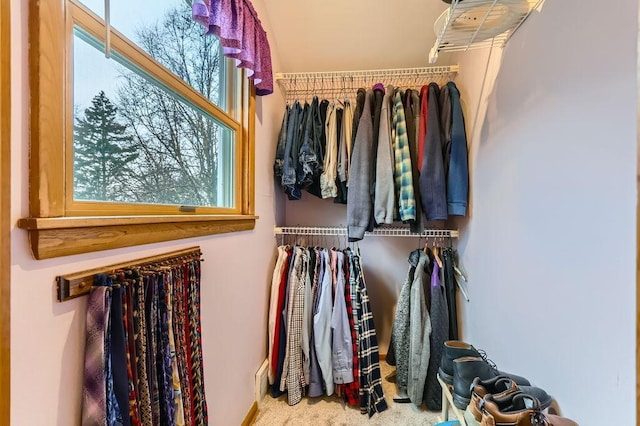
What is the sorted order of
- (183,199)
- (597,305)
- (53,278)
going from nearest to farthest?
(53,278) → (597,305) → (183,199)

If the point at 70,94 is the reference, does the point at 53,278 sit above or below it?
below

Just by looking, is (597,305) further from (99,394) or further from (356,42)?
(356,42)

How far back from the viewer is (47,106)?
0.54 metres

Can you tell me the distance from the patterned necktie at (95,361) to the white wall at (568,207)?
1.17 metres

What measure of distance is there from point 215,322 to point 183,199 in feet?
1.77

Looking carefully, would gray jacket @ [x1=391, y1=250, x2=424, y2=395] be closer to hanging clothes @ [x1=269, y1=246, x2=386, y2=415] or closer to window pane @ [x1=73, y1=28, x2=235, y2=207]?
hanging clothes @ [x1=269, y1=246, x2=386, y2=415]

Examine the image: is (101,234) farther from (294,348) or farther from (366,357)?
(366,357)

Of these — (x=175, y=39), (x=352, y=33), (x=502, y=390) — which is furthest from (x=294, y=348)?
(x=352, y=33)

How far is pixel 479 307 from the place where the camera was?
1425 mm

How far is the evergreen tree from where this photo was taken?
0.68 metres

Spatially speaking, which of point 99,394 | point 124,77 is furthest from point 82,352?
point 124,77

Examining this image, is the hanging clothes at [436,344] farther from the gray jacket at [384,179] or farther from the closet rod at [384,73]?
the closet rod at [384,73]

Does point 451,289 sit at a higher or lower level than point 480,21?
lower

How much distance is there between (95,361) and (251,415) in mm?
1257
